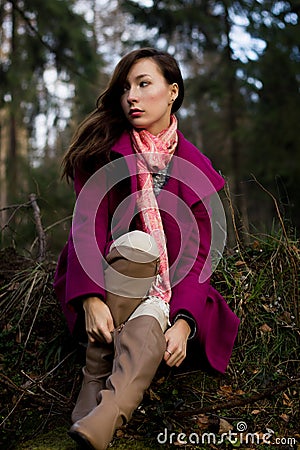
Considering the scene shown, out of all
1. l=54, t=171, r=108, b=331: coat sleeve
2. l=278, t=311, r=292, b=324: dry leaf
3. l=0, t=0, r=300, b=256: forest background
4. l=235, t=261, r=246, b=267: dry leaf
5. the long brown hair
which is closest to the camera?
l=54, t=171, r=108, b=331: coat sleeve

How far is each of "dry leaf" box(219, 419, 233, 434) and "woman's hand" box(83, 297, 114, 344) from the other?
61 cm

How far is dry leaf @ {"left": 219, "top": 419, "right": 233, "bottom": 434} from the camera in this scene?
2.16 metres

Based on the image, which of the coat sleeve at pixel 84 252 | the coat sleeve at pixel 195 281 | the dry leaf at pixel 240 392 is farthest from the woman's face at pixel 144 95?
the dry leaf at pixel 240 392

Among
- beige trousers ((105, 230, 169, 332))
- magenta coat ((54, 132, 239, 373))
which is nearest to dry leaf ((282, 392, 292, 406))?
magenta coat ((54, 132, 239, 373))

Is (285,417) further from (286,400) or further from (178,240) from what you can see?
(178,240)

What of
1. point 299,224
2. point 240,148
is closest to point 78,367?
point 299,224

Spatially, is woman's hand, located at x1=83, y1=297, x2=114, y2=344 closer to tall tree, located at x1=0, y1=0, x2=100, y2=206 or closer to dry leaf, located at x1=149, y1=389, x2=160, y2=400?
dry leaf, located at x1=149, y1=389, x2=160, y2=400

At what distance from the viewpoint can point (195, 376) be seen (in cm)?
239

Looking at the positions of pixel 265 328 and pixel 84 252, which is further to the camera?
pixel 265 328

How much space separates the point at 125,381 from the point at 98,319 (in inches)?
11.7

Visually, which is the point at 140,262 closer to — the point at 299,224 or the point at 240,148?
the point at 299,224

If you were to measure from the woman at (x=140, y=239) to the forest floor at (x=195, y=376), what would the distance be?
0.64ft

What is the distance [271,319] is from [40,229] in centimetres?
162

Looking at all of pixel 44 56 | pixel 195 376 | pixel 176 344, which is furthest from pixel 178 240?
pixel 44 56
